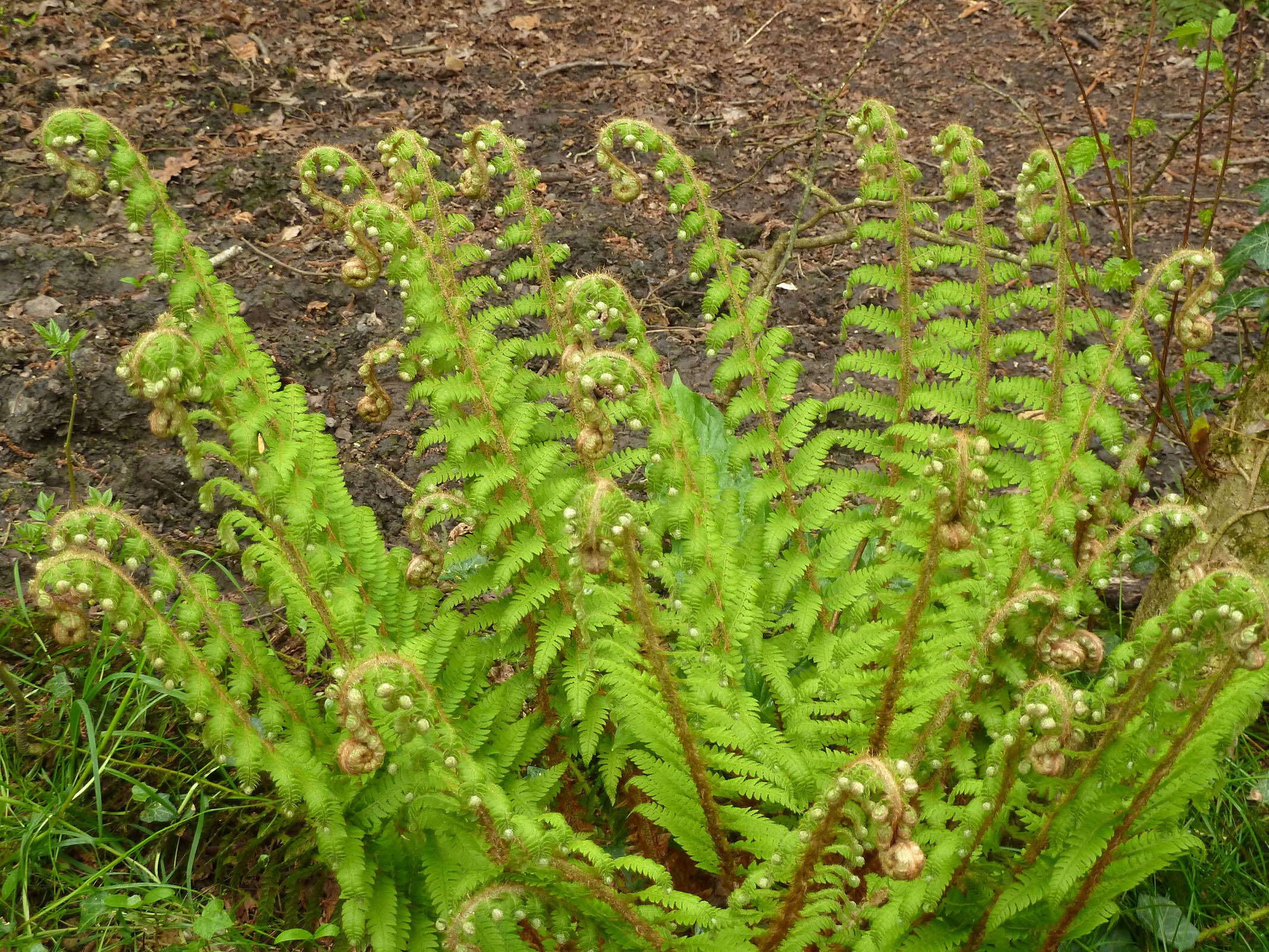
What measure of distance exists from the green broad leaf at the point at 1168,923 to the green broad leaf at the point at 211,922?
2.28 metres

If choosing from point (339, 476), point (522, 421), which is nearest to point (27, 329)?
point (339, 476)

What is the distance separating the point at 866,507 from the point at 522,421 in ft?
4.04

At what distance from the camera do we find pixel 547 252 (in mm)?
2953

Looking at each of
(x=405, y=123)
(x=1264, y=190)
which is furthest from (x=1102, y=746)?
(x=405, y=123)

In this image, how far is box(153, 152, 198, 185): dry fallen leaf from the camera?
16.4 feet

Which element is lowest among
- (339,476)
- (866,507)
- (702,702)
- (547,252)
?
(702,702)

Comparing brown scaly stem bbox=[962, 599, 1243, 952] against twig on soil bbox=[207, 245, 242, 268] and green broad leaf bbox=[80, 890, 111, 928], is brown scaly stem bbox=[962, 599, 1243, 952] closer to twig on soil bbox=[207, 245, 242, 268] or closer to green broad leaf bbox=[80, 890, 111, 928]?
green broad leaf bbox=[80, 890, 111, 928]

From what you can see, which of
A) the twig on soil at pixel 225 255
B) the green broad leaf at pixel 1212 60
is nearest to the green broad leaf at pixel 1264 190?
the green broad leaf at pixel 1212 60

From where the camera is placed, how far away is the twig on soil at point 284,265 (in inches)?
186

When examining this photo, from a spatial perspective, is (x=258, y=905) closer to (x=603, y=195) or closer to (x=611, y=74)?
(x=603, y=195)

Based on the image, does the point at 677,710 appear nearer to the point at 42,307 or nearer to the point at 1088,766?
the point at 1088,766

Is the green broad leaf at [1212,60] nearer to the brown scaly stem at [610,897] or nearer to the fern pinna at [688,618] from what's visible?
the fern pinna at [688,618]

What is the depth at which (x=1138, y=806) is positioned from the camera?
2166 millimetres

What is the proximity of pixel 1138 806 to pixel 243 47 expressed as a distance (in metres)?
5.77
